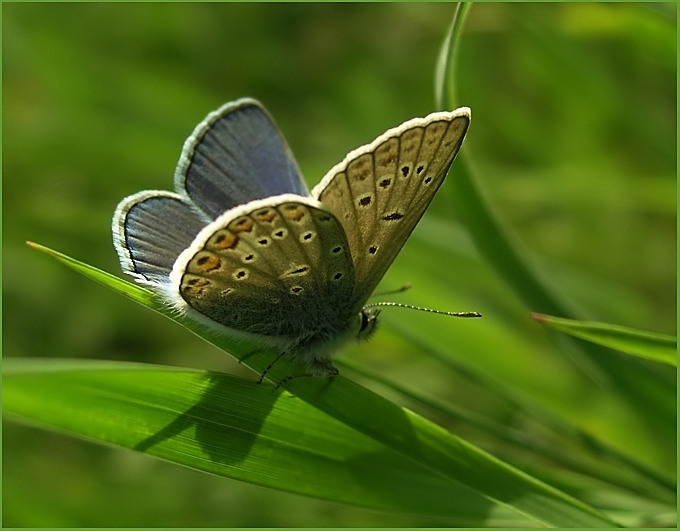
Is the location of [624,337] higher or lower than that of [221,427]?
higher

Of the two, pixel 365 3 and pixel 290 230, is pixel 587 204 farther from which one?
pixel 290 230

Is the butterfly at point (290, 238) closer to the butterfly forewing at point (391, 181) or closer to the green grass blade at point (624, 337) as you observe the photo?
the butterfly forewing at point (391, 181)

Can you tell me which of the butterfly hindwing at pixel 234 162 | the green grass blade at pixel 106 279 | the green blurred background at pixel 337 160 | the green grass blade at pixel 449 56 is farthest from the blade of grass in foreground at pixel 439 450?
the green blurred background at pixel 337 160

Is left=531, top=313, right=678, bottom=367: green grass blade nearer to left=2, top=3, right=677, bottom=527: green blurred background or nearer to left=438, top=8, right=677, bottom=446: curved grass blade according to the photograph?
left=438, top=8, right=677, bottom=446: curved grass blade

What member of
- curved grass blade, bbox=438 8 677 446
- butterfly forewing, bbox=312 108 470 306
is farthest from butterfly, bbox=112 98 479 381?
curved grass blade, bbox=438 8 677 446

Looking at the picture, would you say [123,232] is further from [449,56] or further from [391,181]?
[449,56]

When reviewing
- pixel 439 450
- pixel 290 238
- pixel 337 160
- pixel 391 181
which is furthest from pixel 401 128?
pixel 337 160

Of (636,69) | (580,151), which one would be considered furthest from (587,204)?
(636,69)
